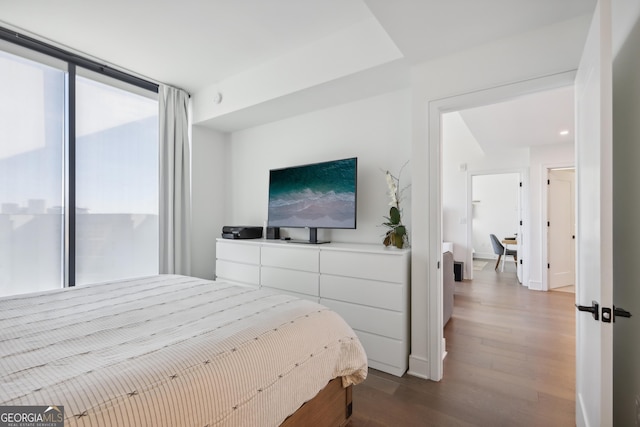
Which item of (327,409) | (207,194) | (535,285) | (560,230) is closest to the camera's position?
(327,409)

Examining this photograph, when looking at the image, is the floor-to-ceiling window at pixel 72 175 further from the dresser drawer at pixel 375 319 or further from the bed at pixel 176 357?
the dresser drawer at pixel 375 319

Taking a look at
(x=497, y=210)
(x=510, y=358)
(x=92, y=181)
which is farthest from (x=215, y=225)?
(x=497, y=210)

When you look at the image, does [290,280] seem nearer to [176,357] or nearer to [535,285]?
[176,357]

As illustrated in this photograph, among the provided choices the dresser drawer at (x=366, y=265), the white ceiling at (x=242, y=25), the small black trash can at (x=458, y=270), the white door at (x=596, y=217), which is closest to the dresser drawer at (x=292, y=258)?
the dresser drawer at (x=366, y=265)

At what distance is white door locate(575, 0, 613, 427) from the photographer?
106 cm

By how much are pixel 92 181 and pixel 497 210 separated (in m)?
9.03

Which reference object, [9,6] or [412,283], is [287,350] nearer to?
[412,283]

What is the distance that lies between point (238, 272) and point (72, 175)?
1.89m

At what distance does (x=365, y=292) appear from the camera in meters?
2.39

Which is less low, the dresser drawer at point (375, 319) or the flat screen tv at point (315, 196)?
the flat screen tv at point (315, 196)

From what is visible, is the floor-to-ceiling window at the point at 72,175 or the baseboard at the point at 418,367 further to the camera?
the floor-to-ceiling window at the point at 72,175

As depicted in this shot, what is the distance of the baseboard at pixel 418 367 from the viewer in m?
2.22

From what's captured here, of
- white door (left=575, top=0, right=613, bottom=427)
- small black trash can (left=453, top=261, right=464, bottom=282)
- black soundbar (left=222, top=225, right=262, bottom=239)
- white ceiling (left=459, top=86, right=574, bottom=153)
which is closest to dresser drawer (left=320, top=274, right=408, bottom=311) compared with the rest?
white door (left=575, top=0, right=613, bottom=427)

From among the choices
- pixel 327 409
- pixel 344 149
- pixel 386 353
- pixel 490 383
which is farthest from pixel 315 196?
pixel 490 383
